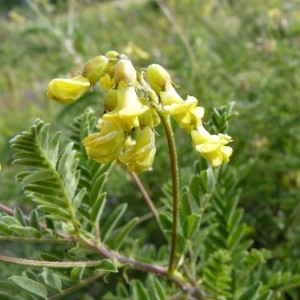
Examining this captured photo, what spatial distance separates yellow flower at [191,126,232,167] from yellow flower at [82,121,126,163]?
0.11 meters

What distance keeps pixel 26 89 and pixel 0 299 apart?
5.67m

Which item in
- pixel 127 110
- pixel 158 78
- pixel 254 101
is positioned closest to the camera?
pixel 127 110

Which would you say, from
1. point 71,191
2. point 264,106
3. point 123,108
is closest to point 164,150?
point 264,106

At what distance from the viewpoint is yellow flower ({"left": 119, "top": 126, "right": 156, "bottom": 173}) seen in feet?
2.71

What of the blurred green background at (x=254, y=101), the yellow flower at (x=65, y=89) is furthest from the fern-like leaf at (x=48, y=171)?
the blurred green background at (x=254, y=101)

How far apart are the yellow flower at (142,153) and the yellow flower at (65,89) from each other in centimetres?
11

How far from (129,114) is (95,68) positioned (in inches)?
4.8

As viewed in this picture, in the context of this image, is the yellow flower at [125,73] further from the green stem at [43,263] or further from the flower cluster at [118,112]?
the green stem at [43,263]

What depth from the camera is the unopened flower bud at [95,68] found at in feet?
2.80

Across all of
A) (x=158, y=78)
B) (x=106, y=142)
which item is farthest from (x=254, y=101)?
(x=106, y=142)

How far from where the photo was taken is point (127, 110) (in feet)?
2.51

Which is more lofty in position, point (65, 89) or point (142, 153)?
point (65, 89)

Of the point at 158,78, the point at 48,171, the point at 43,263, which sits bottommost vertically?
the point at 43,263

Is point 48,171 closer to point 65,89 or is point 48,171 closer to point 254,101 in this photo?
point 65,89
